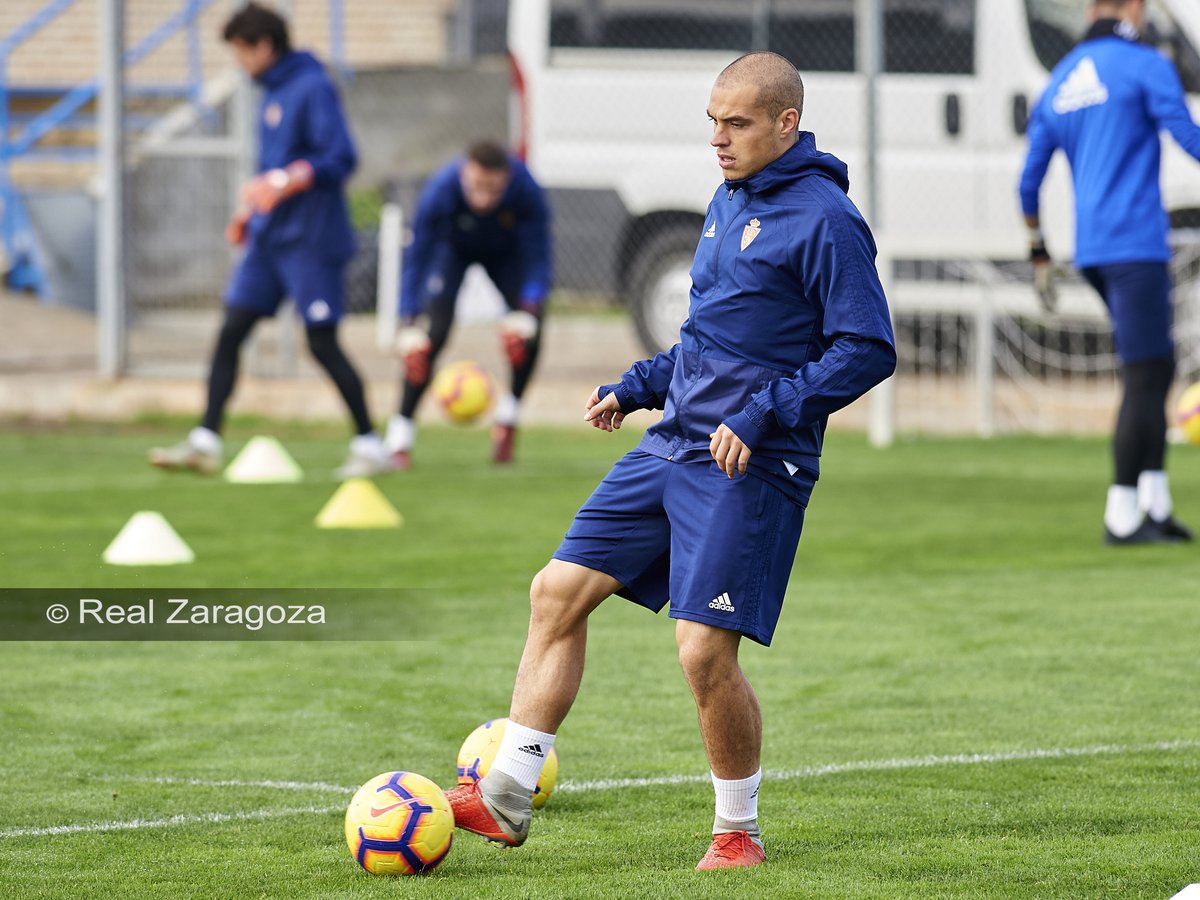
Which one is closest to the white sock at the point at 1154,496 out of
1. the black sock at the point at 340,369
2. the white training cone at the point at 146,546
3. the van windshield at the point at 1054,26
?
the white training cone at the point at 146,546

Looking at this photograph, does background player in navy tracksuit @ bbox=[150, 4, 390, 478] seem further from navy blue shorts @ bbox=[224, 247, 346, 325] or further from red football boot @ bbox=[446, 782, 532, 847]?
red football boot @ bbox=[446, 782, 532, 847]

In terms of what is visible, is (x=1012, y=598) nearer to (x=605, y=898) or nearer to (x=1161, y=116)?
(x=1161, y=116)

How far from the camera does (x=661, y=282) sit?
50.4ft

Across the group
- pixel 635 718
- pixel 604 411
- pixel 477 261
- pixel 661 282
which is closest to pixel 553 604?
pixel 604 411

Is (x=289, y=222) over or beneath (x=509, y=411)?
over

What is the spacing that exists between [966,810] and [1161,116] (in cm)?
470

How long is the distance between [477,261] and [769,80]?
8120 millimetres

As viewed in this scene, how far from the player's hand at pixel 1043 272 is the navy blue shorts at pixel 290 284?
3.83 metres

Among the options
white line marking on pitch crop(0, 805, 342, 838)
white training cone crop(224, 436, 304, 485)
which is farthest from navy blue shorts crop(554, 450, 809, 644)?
white training cone crop(224, 436, 304, 485)

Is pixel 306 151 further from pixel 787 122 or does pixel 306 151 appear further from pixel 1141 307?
pixel 787 122

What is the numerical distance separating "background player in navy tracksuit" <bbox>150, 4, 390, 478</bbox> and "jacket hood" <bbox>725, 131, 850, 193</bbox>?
23.0 ft

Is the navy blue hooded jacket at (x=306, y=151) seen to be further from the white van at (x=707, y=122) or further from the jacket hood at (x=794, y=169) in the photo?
the jacket hood at (x=794, y=169)

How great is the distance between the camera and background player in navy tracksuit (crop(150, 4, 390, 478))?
11.2m

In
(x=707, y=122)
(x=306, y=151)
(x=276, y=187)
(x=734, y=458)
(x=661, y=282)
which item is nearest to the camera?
(x=734, y=458)
